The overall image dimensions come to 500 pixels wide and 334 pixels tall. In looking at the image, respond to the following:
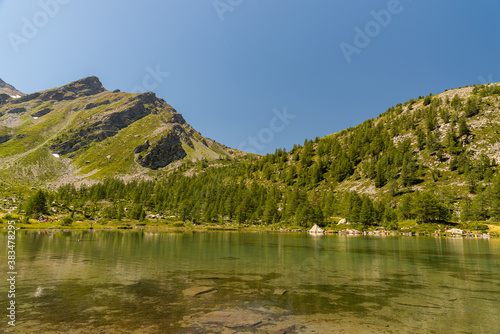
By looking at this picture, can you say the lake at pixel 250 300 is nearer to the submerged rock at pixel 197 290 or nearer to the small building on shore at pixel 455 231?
the submerged rock at pixel 197 290

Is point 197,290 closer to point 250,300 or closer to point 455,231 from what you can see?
point 250,300

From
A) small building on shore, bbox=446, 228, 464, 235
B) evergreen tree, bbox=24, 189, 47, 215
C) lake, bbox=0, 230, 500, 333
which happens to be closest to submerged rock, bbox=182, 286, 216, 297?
lake, bbox=0, 230, 500, 333

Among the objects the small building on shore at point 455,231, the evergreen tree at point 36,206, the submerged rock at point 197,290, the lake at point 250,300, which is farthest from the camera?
the evergreen tree at point 36,206

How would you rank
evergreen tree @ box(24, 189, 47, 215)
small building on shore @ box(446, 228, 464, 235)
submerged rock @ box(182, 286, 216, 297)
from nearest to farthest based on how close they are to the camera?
submerged rock @ box(182, 286, 216, 297) < small building on shore @ box(446, 228, 464, 235) < evergreen tree @ box(24, 189, 47, 215)

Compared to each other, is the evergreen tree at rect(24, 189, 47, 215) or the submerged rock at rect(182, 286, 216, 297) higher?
the evergreen tree at rect(24, 189, 47, 215)

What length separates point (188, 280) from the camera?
68.0 feet

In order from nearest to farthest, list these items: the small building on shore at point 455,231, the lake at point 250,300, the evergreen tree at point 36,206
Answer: the lake at point 250,300
the small building on shore at point 455,231
the evergreen tree at point 36,206

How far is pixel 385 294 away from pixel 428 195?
116081mm

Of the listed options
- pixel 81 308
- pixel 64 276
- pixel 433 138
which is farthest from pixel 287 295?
pixel 433 138

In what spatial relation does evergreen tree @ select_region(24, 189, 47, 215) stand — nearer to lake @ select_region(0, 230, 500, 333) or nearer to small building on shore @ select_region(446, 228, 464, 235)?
lake @ select_region(0, 230, 500, 333)

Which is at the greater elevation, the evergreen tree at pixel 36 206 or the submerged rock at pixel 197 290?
the evergreen tree at pixel 36 206

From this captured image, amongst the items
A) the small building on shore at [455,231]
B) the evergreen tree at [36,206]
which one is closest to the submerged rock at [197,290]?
the small building on shore at [455,231]

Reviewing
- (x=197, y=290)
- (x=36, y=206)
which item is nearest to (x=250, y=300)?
(x=197, y=290)

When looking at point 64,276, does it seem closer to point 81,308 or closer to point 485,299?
point 81,308
